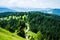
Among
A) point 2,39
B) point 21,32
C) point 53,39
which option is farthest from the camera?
point 53,39

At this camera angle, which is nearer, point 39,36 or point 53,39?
point 39,36

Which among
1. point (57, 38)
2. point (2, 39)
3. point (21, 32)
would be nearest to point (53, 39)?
point (57, 38)

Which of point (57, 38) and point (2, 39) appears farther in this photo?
point (57, 38)

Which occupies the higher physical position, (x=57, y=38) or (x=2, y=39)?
(x=2, y=39)

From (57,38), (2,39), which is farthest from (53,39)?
(2,39)

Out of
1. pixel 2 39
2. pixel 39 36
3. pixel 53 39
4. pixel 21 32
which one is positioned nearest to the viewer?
Answer: pixel 2 39

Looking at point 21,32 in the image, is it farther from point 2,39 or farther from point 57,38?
point 57,38

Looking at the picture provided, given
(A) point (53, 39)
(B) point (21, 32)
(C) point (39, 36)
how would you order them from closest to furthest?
1. (C) point (39, 36)
2. (B) point (21, 32)
3. (A) point (53, 39)

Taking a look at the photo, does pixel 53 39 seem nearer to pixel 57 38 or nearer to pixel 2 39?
pixel 57 38

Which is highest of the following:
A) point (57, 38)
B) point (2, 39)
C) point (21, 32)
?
point (2, 39)

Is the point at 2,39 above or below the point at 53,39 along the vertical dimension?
above
